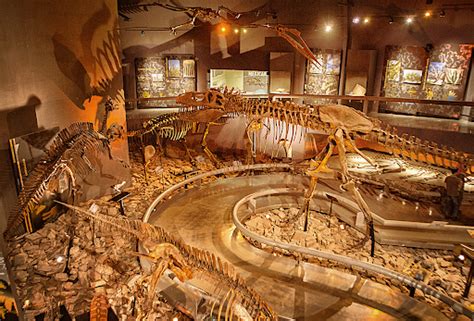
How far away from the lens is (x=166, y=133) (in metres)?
8.38

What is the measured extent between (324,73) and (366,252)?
7.29m

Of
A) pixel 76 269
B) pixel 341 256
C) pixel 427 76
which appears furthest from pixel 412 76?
pixel 76 269

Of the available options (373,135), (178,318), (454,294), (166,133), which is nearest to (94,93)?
(166,133)

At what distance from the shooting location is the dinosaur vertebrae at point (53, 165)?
450 cm

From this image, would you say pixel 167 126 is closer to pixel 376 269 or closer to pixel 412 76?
pixel 376 269

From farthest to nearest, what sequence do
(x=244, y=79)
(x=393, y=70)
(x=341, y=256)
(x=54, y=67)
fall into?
1. (x=244, y=79)
2. (x=393, y=70)
3. (x=54, y=67)
4. (x=341, y=256)

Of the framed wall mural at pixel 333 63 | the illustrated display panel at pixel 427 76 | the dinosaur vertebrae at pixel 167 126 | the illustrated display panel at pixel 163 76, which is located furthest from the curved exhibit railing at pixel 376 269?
the illustrated display panel at pixel 427 76

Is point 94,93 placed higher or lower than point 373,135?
higher

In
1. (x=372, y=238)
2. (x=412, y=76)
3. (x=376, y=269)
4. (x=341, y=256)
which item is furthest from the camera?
(x=412, y=76)

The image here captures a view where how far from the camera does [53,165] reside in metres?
4.97

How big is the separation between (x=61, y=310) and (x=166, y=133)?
4.79m

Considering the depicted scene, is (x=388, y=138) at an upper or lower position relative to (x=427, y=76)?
lower

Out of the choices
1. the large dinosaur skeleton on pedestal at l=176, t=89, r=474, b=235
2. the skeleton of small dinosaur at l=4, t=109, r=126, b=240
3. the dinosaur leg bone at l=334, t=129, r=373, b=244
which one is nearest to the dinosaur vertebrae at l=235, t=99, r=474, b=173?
the large dinosaur skeleton on pedestal at l=176, t=89, r=474, b=235

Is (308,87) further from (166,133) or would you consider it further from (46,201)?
(46,201)
